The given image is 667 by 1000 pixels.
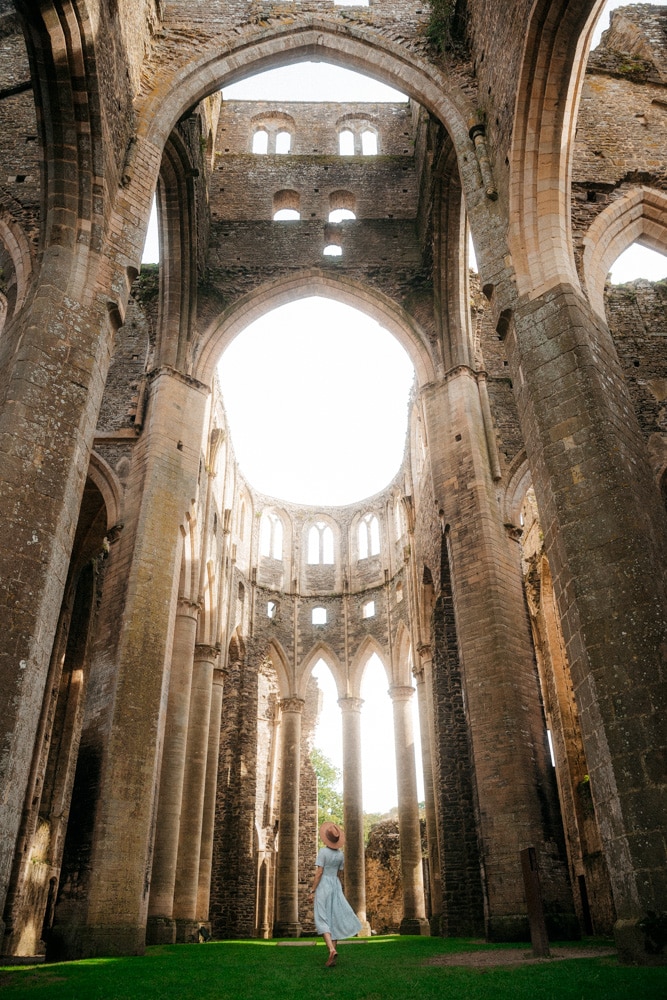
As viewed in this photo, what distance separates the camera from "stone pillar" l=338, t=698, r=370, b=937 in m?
19.1

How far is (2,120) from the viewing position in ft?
38.1

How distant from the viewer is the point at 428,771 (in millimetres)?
15805

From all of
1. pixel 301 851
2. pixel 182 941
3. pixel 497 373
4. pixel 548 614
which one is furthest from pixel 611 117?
pixel 301 851

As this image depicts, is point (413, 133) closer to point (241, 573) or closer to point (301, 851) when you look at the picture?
point (241, 573)

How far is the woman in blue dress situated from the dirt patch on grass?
0.93 m

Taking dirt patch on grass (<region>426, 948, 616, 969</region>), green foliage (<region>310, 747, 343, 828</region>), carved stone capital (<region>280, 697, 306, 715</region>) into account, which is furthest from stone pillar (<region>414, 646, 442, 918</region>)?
green foliage (<region>310, 747, 343, 828</region>)

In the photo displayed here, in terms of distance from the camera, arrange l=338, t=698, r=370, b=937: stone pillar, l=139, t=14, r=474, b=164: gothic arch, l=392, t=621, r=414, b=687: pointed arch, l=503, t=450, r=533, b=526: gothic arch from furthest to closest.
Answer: l=392, t=621, r=414, b=687: pointed arch
l=338, t=698, r=370, b=937: stone pillar
l=503, t=450, r=533, b=526: gothic arch
l=139, t=14, r=474, b=164: gothic arch

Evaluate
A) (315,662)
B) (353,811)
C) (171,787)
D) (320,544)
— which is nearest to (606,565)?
(171,787)

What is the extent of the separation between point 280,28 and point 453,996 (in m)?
12.8

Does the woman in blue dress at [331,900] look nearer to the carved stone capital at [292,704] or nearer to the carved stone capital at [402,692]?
the carved stone capital at [402,692]

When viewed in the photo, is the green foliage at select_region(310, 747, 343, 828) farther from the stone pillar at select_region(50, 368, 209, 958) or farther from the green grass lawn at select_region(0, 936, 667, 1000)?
the green grass lawn at select_region(0, 936, 667, 1000)

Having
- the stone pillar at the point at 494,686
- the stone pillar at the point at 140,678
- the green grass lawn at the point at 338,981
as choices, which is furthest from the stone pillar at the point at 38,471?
the stone pillar at the point at 494,686

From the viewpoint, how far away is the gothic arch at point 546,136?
25.1 feet

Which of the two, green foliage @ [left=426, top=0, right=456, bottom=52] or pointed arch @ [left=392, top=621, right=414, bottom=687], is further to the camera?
pointed arch @ [left=392, top=621, right=414, bottom=687]
